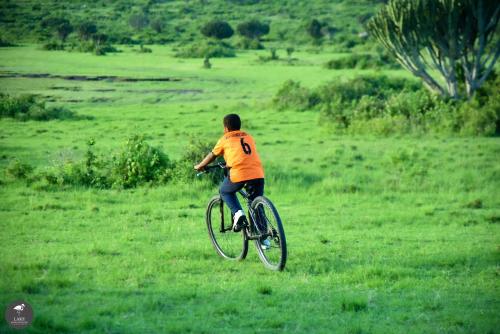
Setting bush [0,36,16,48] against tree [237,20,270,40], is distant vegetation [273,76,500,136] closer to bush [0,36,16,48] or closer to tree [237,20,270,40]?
bush [0,36,16,48]

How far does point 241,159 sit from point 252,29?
6838cm

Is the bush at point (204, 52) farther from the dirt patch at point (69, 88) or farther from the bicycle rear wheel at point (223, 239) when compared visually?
the bicycle rear wheel at point (223, 239)

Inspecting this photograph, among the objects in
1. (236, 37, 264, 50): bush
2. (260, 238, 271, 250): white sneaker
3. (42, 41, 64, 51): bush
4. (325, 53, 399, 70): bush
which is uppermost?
(236, 37, 264, 50): bush

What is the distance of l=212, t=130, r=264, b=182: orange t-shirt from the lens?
8.66 metres

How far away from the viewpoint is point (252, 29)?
7550 centimetres

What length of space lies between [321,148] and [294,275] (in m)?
14.5

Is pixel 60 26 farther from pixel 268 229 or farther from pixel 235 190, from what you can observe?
pixel 268 229

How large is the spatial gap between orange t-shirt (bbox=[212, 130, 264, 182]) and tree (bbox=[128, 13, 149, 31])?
59.3 meters

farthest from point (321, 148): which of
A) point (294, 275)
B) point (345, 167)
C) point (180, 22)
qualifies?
point (180, 22)

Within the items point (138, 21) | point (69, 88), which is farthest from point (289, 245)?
point (138, 21)

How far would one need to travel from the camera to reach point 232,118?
8.84 m

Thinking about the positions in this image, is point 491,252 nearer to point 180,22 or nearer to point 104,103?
point 104,103

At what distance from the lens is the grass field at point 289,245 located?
22.6ft

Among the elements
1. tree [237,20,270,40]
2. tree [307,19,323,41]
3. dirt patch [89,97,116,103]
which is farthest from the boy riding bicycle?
tree [307,19,323,41]
